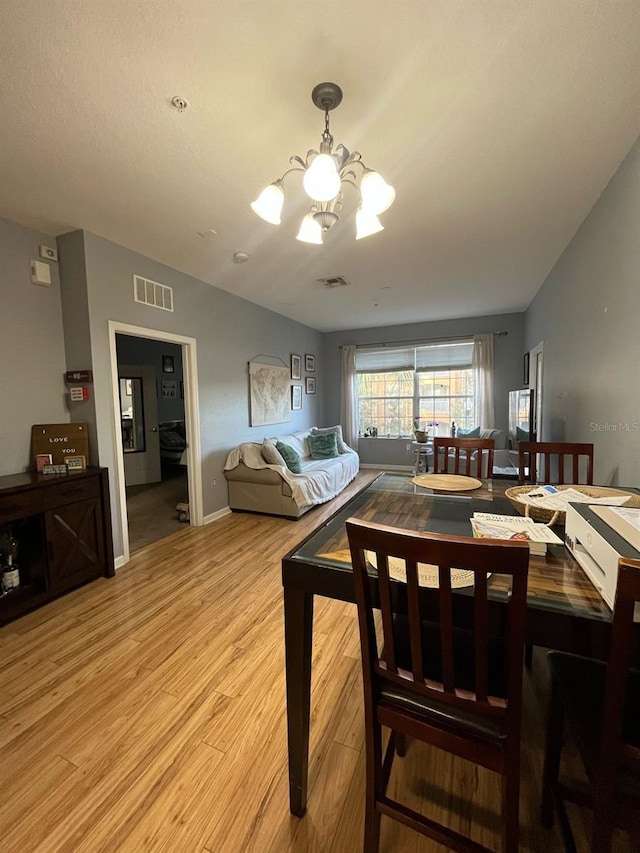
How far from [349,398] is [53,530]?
5.00 metres

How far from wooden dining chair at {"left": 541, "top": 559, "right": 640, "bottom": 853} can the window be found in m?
5.29

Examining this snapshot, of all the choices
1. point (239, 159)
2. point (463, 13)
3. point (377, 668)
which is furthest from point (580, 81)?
point (377, 668)

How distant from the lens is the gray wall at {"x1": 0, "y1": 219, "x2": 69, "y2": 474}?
2.45m

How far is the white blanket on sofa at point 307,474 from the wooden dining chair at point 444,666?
2930 mm

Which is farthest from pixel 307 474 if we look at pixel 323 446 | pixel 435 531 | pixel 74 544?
pixel 435 531

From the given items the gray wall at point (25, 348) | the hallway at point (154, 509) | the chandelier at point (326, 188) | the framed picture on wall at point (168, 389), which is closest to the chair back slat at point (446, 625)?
the chandelier at point (326, 188)

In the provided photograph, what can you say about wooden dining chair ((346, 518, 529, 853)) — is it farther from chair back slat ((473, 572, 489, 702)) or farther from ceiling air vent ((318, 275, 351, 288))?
ceiling air vent ((318, 275, 351, 288))

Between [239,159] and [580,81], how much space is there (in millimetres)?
1565

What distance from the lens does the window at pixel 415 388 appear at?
5.97 m

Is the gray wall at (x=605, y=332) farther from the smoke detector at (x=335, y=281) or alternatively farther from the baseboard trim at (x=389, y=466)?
the baseboard trim at (x=389, y=466)

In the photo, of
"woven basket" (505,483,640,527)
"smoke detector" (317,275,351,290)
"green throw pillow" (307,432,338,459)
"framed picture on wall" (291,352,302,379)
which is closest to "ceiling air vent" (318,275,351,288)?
"smoke detector" (317,275,351,290)

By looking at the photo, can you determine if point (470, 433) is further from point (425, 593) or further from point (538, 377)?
point (425, 593)

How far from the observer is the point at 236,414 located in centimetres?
435

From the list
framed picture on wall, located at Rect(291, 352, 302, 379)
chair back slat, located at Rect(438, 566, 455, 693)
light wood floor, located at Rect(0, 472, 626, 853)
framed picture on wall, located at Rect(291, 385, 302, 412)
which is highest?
framed picture on wall, located at Rect(291, 352, 302, 379)
